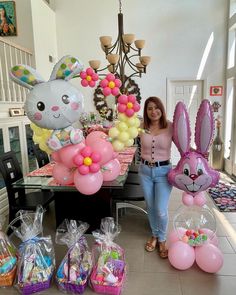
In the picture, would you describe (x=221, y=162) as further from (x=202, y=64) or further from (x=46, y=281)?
(x=46, y=281)

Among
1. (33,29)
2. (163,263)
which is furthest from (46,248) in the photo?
(33,29)

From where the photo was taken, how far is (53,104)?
1292 mm

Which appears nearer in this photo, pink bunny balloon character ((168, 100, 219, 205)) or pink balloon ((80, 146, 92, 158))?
pink balloon ((80, 146, 92, 158))

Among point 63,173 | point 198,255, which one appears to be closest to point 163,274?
point 198,255

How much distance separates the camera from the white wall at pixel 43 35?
446 cm

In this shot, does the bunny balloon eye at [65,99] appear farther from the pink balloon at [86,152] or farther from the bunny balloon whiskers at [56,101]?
the pink balloon at [86,152]

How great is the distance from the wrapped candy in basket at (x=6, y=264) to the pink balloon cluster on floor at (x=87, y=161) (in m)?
0.82

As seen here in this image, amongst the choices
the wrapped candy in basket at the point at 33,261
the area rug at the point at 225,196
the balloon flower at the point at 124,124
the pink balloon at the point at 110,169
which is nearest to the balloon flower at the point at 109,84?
the balloon flower at the point at 124,124

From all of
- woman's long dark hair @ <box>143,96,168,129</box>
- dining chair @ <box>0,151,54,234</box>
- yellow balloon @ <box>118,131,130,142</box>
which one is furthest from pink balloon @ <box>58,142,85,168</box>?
dining chair @ <box>0,151,54,234</box>

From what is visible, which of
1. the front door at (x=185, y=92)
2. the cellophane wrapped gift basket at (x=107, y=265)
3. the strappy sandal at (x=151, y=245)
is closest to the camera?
the cellophane wrapped gift basket at (x=107, y=265)

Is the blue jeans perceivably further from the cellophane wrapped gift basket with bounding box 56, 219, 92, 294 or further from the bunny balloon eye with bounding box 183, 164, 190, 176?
the cellophane wrapped gift basket with bounding box 56, 219, 92, 294

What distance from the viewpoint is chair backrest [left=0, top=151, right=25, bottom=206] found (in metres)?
2.52

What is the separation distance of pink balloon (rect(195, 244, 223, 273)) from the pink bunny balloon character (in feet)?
1.83

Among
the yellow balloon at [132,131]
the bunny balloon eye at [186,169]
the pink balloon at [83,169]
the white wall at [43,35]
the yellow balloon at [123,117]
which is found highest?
the white wall at [43,35]
